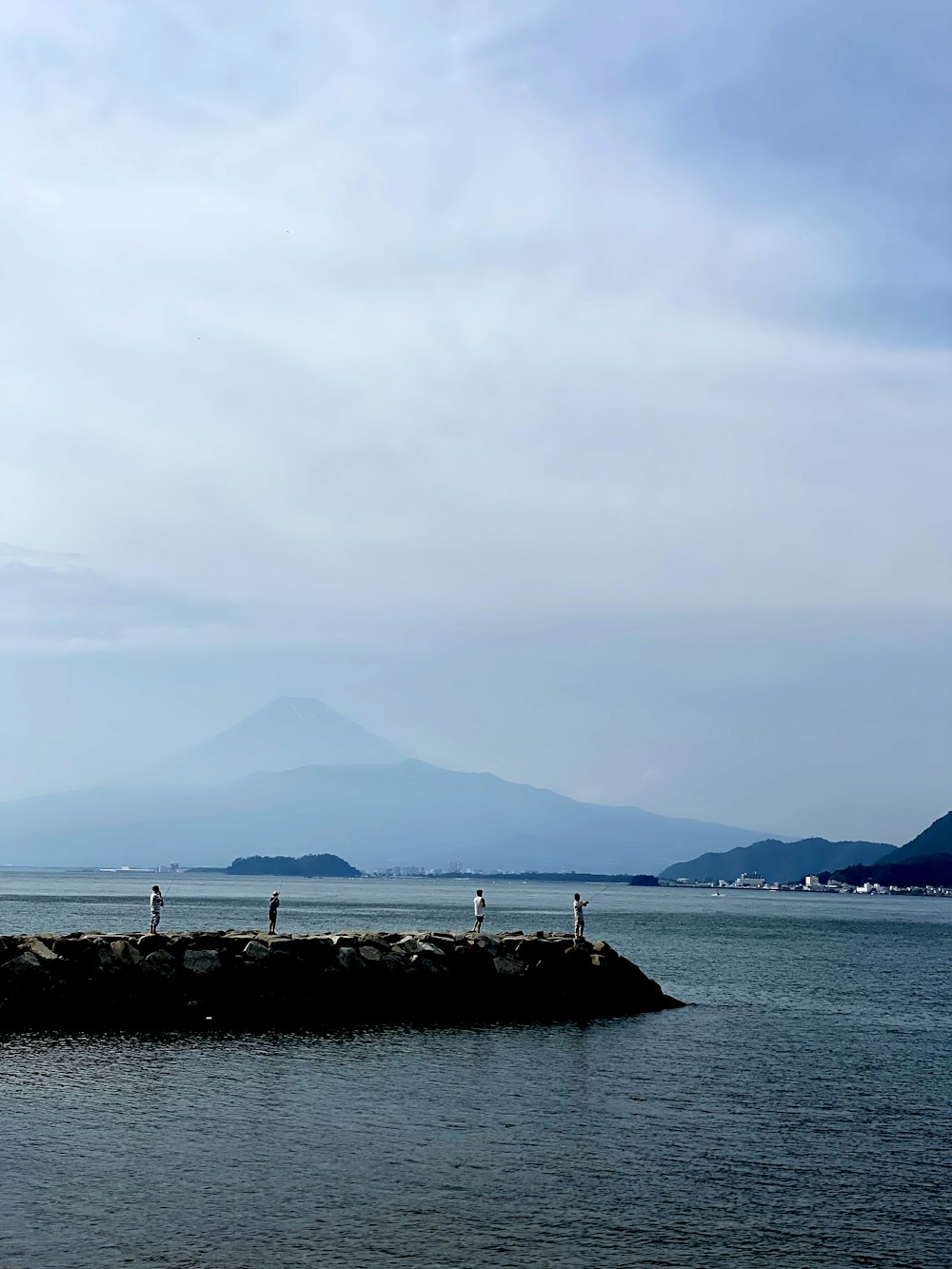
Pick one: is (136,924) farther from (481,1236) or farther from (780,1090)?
(481,1236)

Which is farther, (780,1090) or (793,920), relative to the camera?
(793,920)

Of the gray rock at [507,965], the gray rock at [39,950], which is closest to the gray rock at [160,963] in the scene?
the gray rock at [39,950]

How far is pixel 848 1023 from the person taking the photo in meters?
39.4

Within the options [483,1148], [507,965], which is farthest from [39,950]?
[483,1148]

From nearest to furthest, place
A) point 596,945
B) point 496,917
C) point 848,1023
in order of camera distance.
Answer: point 848,1023 < point 596,945 < point 496,917

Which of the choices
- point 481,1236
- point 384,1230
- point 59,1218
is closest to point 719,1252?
point 481,1236

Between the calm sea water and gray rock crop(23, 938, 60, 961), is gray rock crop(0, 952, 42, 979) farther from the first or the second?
the calm sea water

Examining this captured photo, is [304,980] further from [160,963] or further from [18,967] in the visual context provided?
[18,967]

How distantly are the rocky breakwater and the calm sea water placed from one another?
256 centimetres

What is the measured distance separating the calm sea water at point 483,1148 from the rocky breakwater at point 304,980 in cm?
256

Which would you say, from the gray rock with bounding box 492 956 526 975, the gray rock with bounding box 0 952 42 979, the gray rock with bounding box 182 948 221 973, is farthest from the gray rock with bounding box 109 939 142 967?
the gray rock with bounding box 492 956 526 975

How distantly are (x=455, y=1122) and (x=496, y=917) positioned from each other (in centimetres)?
9134

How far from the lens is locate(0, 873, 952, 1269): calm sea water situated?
15.7 m

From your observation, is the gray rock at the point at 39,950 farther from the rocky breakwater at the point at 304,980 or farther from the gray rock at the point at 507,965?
the gray rock at the point at 507,965
